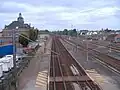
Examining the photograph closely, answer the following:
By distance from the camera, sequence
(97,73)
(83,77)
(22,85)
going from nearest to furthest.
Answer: (22,85), (83,77), (97,73)

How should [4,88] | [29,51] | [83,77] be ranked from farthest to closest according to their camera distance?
[29,51] < [83,77] < [4,88]

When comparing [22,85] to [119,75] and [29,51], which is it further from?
[29,51]

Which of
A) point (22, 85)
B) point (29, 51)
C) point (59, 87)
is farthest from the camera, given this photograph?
point (29, 51)

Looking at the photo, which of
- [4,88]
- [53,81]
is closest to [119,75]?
[53,81]

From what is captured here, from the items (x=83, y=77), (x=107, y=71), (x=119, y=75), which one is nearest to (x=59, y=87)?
(x=83, y=77)

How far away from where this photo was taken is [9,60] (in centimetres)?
2791

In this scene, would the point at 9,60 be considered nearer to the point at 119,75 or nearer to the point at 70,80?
the point at 70,80

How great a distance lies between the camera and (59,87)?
72.7ft

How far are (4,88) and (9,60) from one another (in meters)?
9.74

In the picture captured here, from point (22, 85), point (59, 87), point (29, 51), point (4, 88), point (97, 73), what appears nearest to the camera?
point (4, 88)

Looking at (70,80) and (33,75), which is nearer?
(70,80)

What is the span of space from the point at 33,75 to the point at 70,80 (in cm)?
547

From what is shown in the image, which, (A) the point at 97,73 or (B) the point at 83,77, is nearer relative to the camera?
(B) the point at 83,77

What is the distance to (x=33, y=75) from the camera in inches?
1166
